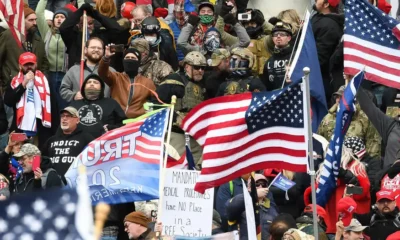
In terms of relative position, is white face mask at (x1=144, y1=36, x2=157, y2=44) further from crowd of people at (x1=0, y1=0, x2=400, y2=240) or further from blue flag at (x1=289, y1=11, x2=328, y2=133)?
blue flag at (x1=289, y1=11, x2=328, y2=133)

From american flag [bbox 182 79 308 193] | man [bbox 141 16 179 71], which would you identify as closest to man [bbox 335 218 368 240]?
american flag [bbox 182 79 308 193]

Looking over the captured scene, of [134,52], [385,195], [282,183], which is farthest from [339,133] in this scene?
[134,52]

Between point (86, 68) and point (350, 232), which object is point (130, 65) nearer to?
point (86, 68)

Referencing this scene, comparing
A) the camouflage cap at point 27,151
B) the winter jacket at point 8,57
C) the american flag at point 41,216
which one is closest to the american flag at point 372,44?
the camouflage cap at point 27,151

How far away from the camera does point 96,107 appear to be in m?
19.8

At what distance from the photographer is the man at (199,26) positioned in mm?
23125

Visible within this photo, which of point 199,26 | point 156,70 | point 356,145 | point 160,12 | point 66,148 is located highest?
point 160,12

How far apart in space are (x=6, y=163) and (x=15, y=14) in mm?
2910

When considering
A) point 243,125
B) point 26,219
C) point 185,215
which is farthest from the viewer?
point 185,215

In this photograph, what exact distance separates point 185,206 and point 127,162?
750mm

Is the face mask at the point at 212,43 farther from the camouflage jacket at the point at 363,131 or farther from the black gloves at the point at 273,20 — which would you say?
the camouflage jacket at the point at 363,131

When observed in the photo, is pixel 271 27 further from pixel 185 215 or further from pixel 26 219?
pixel 26 219

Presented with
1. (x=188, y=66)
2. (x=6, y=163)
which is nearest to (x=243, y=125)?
(x=6, y=163)

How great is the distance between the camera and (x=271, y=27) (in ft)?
78.6
